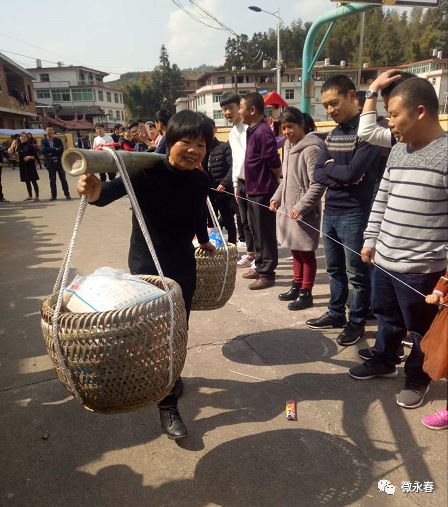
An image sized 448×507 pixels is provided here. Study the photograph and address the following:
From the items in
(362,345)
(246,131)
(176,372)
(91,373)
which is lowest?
(362,345)

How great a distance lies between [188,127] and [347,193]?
1526 millimetres

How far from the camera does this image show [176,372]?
174cm

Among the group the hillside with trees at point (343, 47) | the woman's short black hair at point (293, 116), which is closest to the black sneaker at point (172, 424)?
the woman's short black hair at point (293, 116)

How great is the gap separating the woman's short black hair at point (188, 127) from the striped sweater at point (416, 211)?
108cm

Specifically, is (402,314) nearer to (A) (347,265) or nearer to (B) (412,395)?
(B) (412,395)

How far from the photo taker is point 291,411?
7.79 feet

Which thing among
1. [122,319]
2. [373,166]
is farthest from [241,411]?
[373,166]

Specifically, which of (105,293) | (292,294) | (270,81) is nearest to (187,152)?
(105,293)

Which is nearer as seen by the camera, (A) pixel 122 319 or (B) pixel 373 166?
(A) pixel 122 319

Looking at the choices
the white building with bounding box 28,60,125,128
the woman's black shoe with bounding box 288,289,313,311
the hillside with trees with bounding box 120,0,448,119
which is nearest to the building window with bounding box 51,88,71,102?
the white building with bounding box 28,60,125,128

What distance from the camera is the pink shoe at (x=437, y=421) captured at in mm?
2191

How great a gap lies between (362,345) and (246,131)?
8.28 ft

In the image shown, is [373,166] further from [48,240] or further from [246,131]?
[48,240]

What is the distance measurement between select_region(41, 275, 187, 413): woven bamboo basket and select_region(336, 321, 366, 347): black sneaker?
1.87 m
